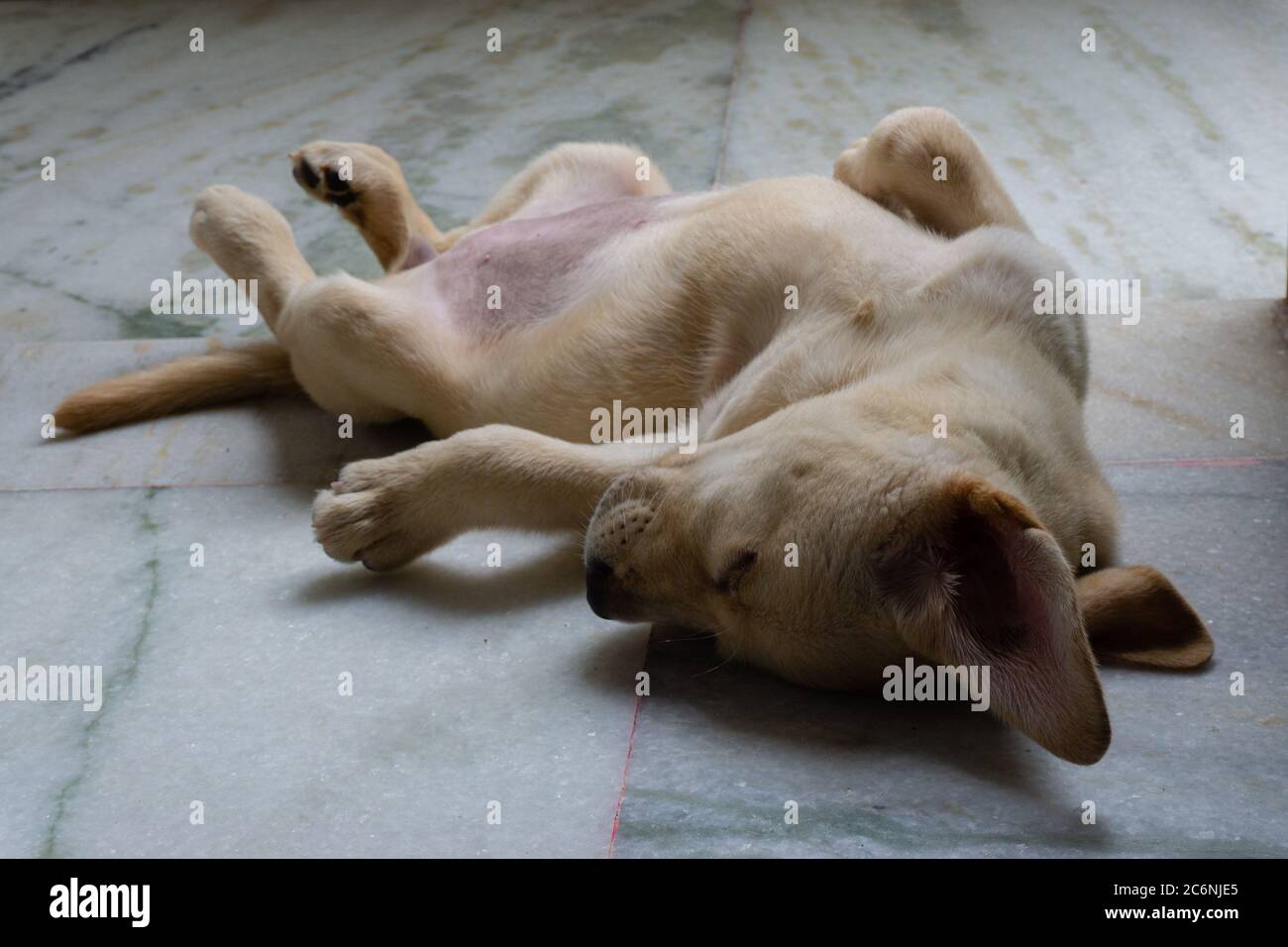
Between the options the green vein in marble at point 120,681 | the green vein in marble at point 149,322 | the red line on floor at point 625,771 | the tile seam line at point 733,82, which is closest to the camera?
the red line on floor at point 625,771

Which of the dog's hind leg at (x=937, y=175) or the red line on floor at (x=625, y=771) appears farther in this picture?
the dog's hind leg at (x=937, y=175)

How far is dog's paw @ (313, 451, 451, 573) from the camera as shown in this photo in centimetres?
277

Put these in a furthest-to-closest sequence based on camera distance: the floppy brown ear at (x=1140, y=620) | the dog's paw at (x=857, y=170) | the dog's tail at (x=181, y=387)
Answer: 1. the dog's tail at (x=181, y=387)
2. the dog's paw at (x=857, y=170)
3. the floppy brown ear at (x=1140, y=620)

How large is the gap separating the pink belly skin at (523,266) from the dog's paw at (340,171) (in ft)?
1.45

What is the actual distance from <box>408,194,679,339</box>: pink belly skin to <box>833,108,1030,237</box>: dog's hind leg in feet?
1.91

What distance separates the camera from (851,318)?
2.68 metres

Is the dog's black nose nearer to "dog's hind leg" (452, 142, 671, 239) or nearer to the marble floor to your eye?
the marble floor

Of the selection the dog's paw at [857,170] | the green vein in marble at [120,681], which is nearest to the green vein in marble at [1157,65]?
the dog's paw at [857,170]

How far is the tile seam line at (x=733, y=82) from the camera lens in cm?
524

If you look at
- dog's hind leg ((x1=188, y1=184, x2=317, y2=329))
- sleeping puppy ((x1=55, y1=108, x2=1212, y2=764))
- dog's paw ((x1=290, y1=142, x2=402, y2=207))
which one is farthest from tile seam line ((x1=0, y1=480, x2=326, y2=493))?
dog's paw ((x1=290, y1=142, x2=402, y2=207))

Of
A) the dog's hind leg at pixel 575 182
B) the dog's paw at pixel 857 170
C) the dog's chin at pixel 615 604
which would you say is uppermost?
the dog's hind leg at pixel 575 182

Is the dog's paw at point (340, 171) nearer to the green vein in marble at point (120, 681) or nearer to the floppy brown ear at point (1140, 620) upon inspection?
the green vein in marble at point (120, 681)

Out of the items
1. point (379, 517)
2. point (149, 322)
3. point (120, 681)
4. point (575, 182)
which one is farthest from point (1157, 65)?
point (120, 681)

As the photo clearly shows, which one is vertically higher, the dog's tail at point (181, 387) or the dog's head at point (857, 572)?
the dog's tail at point (181, 387)
